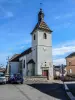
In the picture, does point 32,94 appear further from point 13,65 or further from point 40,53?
point 13,65

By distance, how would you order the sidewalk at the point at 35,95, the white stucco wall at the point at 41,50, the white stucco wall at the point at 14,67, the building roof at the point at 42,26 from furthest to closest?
the white stucco wall at the point at 14,67 → the building roof at the point at 42,26 → the white stucco wall at the point at 41,50 → the sidewalk at the point at 35,95

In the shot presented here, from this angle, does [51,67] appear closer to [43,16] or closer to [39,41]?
[39,41]

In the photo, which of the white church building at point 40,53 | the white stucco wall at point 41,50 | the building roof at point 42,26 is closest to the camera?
the white stucco wall at point 41,50

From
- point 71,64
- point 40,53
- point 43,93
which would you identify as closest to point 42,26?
point 40,53

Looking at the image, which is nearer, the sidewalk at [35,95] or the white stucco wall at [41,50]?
the sidewalk at [35,95]

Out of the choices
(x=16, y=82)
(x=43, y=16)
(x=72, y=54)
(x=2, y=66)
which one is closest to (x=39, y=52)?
(x=43, y=16)

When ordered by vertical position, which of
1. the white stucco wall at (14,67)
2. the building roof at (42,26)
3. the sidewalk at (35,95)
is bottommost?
the sidewalk at (35,95)

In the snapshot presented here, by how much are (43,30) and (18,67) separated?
15529mm

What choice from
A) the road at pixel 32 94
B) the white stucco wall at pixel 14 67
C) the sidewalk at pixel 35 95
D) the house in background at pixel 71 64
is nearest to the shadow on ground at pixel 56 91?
the road at pixel 32 94

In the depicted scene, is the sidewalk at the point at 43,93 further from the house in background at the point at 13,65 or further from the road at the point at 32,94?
the house in background at the point at 13,65

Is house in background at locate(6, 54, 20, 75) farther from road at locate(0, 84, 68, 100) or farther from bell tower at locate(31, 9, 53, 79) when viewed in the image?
road at locate(0, 84, 68, 100)

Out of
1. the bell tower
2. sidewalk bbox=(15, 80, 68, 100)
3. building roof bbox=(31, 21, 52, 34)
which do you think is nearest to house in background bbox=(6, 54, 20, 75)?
the bell tower

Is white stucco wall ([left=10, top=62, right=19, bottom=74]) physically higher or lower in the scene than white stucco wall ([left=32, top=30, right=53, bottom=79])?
lower

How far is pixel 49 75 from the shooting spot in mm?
55344
